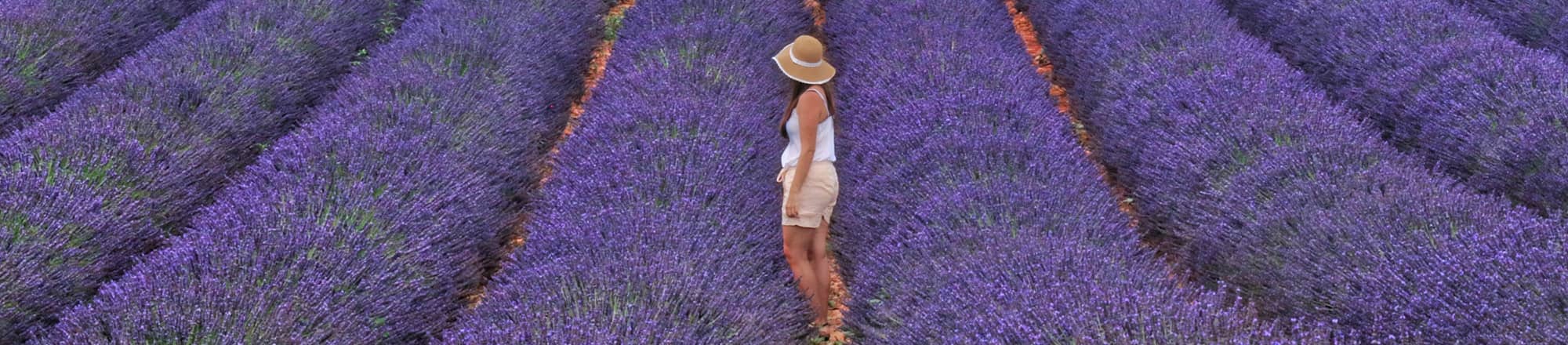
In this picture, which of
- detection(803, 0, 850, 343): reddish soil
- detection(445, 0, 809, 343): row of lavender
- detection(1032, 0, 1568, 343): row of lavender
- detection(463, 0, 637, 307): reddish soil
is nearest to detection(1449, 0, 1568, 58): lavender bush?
detection(1032, 0, 1568, 343): row of lavender

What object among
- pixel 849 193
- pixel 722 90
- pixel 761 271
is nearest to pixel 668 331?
pixel 761 271

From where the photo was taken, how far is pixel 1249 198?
12.7 feet

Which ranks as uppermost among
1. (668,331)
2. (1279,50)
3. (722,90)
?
(668,331)

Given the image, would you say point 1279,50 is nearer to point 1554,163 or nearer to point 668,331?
point 1554,163

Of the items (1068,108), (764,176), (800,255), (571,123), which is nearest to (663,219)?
(800,255)

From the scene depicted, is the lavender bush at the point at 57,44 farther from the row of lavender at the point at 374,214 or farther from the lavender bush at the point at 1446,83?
the lavender bush at the point at 1446,83

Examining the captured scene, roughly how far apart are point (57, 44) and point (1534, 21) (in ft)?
20.9

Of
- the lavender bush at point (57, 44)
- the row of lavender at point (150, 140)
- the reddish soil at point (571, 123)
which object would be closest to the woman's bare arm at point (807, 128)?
the reddish soil at point (571, 123)

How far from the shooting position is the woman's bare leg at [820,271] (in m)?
3.63

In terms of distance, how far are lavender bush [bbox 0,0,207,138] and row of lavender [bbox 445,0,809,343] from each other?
87.5 inches

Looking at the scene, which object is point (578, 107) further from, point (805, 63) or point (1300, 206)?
point (1300, 206)

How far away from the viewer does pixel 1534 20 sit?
6.11 m

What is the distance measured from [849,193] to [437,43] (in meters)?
2.27

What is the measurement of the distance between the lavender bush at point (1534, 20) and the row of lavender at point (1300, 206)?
4.21 ft
